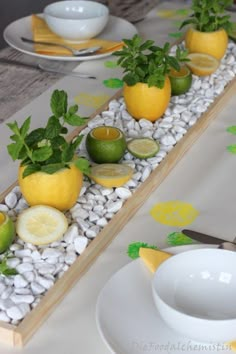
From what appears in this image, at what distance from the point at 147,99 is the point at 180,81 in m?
0.14

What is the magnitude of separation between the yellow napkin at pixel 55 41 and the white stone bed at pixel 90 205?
0.95ft

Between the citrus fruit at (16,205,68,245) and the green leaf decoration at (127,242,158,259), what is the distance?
99mm

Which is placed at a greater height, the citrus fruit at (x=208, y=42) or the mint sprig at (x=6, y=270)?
the mint sprig at (x=6, y=270)

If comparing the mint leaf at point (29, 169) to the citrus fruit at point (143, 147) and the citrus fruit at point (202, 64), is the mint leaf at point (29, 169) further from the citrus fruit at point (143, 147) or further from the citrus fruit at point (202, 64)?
the citrus fruit at point (202, 64)

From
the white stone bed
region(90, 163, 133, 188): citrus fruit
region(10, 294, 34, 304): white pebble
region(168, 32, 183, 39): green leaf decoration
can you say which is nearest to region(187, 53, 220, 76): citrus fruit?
the white stone bed

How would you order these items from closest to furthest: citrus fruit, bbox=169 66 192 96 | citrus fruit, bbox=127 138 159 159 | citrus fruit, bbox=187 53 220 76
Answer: citrus fruit, bbox=127 138 159 159
citrus fruit, bbox=169 66 192 96
citrus fruit, bbox=187 53 220 76

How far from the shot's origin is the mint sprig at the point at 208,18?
1.62 m

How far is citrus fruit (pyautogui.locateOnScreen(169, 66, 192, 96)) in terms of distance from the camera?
1458 mm

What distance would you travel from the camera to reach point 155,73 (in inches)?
51.9

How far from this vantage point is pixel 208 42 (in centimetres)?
163

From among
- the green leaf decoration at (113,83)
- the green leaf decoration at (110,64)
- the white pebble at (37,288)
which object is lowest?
the green leaf decoration at (110,64)

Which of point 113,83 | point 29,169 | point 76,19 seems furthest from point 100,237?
point 76,19

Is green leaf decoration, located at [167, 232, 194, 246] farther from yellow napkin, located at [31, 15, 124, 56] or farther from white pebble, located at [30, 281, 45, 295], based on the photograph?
yellow napkin, located at [31, 15, 124, 56]

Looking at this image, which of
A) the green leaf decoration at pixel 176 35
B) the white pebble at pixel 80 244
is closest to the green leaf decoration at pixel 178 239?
the white pebble at pixel 80 244
